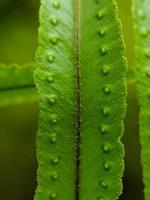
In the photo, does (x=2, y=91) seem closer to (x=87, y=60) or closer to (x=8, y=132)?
(x=87, y=60)

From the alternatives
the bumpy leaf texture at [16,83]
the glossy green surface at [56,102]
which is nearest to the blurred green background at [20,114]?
the bumpy leaf texture at [16,83]

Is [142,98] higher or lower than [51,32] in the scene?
lower

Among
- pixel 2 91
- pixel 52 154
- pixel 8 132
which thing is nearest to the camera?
pixel 52 154

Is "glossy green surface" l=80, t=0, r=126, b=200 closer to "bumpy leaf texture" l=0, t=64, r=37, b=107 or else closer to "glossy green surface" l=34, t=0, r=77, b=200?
"glossy green surface" l=34, t=0, r=77, b=200

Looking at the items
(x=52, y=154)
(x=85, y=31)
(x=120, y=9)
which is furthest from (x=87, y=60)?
(x=120, y=9)

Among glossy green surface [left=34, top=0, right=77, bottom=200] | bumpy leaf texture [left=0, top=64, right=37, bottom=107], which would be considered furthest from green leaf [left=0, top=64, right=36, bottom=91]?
glossy green surface [left=34, top=0, right=77, bottom=200]

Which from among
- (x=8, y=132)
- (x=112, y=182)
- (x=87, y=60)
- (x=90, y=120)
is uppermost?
(x=87, y=60)
